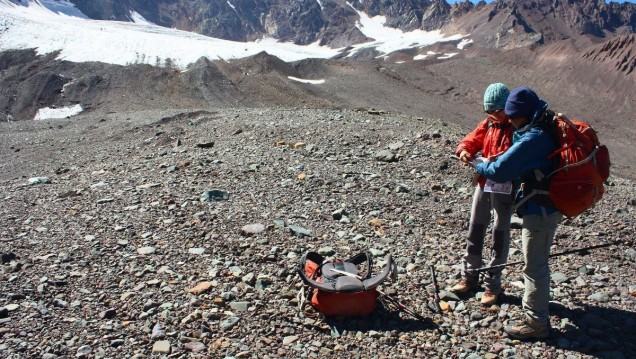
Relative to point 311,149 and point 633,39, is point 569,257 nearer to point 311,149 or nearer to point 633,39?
point 311,149

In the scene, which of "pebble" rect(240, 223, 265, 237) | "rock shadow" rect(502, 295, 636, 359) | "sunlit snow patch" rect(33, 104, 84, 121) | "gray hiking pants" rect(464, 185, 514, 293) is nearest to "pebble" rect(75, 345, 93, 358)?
"pebble" rect(240, 223, 265, 237)

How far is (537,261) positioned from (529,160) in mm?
817

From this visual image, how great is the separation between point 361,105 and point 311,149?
82.1ft

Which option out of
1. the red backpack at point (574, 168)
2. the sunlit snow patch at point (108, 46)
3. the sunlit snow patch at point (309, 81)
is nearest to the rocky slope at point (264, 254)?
the red backpack at point (574, 168)

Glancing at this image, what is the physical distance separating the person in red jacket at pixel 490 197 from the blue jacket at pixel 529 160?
458mm

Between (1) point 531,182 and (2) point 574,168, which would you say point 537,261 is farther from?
(2) point 574,168

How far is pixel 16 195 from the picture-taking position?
9.30 m

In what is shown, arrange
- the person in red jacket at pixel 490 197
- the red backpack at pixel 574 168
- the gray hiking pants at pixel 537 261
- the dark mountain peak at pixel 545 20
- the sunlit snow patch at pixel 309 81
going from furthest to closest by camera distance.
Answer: the dark mountain peak at pixel 545 20
the sunlit snow patch at pixel 309 81
the person in red jacket at pixel 490 197
the gray hiking pants at pixel 537 261
the red backpack at pixel 574 168

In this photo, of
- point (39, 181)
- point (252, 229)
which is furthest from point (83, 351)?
point (39, 181)

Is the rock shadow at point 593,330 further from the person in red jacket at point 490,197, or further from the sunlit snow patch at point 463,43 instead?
the sunlit snow patch at point 463,43

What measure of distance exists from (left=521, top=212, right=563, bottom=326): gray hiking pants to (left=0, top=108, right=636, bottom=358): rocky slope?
31 cm

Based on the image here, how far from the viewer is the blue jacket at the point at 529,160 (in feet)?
13.0

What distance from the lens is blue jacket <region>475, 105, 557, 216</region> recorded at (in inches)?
156

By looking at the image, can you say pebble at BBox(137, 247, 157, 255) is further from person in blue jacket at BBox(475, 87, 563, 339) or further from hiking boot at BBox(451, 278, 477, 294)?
person in blue jacket at BBox(475, 87, 563, 339)
